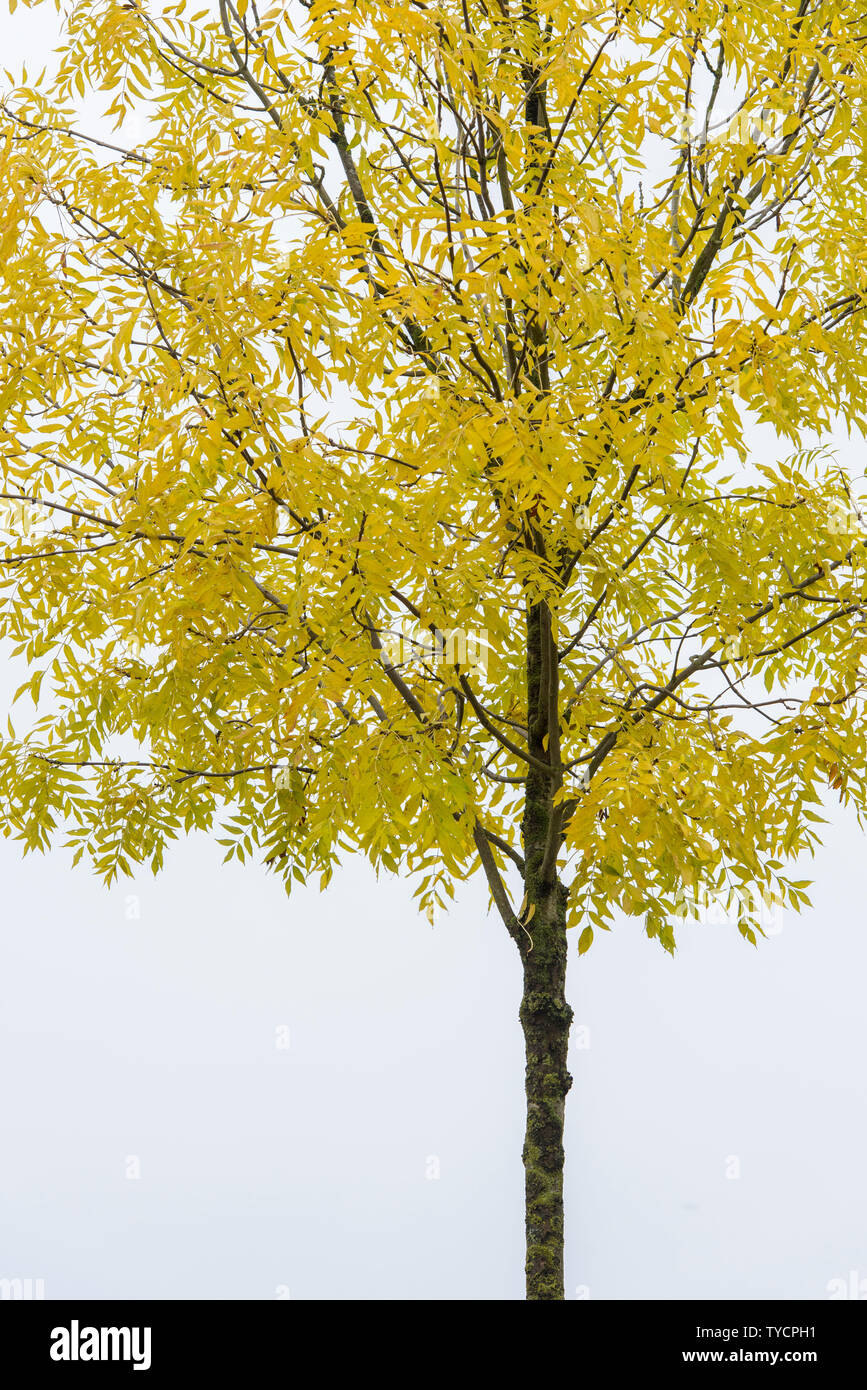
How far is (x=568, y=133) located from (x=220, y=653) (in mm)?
2339

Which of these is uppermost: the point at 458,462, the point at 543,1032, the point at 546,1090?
the point at 458,462

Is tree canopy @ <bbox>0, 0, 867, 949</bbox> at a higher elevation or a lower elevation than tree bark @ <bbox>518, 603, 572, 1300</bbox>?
higher

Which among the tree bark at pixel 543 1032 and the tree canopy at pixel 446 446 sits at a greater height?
the tree canopy at pixel 446 446

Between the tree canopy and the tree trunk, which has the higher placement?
the tree canopy

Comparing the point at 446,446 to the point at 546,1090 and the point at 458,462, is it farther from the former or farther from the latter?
the point at 546,1090

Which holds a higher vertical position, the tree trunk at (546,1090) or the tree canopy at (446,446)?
the tree canopy at (446,446)

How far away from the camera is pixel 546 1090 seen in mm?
4980

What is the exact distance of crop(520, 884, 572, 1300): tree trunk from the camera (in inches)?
195

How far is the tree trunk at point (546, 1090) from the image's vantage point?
4.95 metres

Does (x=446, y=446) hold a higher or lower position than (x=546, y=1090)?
higher

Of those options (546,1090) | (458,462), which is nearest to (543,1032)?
(546,1090)

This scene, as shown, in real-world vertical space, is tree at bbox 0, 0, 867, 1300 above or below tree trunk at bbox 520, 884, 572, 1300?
above
